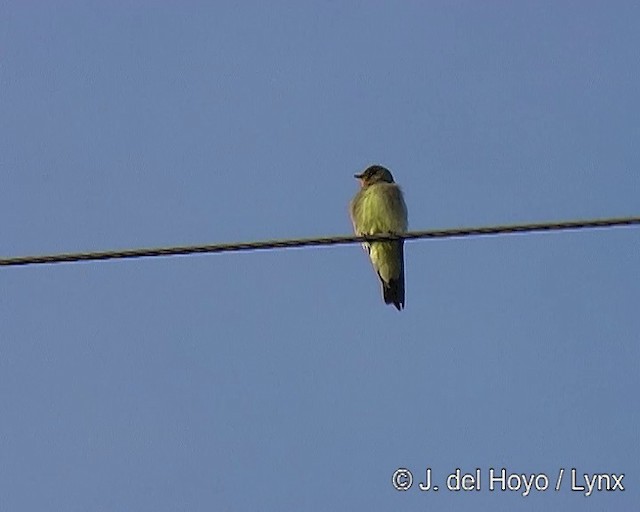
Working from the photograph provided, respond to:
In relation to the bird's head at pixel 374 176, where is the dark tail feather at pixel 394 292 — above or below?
below

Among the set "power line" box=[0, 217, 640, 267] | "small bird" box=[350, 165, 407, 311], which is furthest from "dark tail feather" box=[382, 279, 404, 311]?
"power line" box=[0, 217, 640, 267]

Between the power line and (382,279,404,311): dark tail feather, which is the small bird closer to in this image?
(382,279,404,311): dark tail feather

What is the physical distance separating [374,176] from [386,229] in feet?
2.55

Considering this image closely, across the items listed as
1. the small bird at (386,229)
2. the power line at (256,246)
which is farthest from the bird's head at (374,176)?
the power line at (256,246)

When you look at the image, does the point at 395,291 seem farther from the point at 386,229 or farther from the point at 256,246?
the point at 256,246

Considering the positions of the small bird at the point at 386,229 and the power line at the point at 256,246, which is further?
the small bird at the point at 386,229

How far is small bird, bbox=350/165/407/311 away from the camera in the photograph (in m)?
10.3

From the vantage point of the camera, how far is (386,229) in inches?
402

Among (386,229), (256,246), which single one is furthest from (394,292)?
(256,246)

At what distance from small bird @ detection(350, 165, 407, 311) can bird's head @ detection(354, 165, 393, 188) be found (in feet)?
1.16

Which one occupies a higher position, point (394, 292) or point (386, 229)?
point (386, 229)

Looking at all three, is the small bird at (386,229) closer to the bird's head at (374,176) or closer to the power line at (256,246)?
the bird's head at (374,176)

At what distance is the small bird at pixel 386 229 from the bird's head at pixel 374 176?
1.16 ft

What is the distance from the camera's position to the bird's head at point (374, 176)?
35.6 feet
